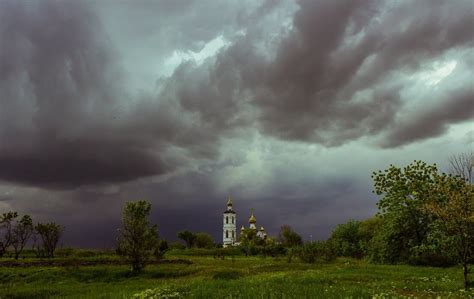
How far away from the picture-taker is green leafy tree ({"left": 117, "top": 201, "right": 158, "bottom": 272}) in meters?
42.8

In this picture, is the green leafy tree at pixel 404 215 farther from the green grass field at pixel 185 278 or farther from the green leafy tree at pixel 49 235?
the green leafy tree at pixel 49 235

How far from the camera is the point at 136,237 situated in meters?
43.6

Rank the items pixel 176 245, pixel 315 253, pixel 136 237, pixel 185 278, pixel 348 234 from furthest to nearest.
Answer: pixel 176 245
pixel 348 234
pixel 315 253
pixel 136 237
pixel 185 278

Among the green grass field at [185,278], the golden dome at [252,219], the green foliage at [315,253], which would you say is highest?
the golden dome at [252,219]

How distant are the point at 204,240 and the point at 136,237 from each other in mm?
94108

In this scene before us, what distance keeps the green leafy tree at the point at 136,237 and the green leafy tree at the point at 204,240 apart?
89792 mm

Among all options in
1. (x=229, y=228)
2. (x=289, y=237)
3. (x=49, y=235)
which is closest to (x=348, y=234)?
(x=289, y=237)

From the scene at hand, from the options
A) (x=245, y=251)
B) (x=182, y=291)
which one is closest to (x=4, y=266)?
(x=182, y=291)

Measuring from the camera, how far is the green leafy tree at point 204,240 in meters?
132

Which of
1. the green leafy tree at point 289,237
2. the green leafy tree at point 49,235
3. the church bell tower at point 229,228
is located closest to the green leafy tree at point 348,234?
the green leafy tree at point 289,237

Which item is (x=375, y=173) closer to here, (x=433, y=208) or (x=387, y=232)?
(x=387, y=232)

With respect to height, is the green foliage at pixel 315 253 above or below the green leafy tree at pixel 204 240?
below

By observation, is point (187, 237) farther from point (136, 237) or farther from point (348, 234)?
point (136, 237)

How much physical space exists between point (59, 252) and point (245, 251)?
145ft
